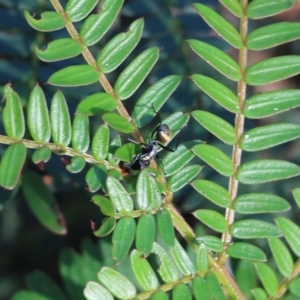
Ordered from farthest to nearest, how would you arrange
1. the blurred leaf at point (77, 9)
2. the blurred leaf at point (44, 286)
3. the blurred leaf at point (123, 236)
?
1. the blurred leaf at point (44, 286)
2. the blurred leaf at point (77, 9)
3. the blurred leaf at point (123, 236)

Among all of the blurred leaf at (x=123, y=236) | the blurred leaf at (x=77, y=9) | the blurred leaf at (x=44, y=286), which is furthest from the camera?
the blurred leaf at (x=44, y=286)

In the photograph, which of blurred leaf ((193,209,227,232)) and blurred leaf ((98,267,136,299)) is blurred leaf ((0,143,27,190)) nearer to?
blurred leaf ((98,267,136,299))

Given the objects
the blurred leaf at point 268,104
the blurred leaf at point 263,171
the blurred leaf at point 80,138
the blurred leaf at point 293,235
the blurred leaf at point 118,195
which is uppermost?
the blurred leaf at point 268,104

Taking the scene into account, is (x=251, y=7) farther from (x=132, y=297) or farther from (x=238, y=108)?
(x=132, y=297)

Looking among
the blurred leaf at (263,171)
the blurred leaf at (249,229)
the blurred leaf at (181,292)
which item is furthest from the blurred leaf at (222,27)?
the blurred leaf at (181,292)

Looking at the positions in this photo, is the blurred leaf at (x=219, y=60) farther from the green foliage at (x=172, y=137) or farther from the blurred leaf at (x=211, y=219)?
the blurred leaf at (x=211, y=219)

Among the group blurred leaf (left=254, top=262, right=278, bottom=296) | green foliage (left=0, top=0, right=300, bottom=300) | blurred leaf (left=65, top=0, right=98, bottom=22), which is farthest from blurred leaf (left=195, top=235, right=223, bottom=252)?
blurred leaf (left=65, top=0, right=98, bottom=22)

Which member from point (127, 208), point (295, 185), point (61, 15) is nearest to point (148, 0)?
point (295, 185)
